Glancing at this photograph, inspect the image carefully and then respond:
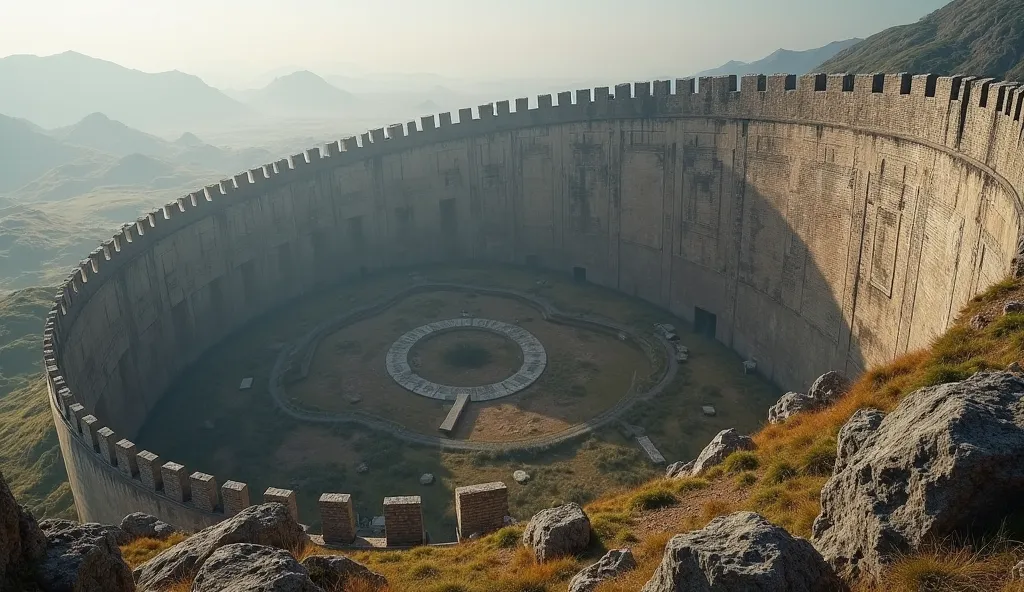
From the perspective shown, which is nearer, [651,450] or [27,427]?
[651,450]

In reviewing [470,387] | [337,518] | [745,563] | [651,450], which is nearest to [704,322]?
[651,450]

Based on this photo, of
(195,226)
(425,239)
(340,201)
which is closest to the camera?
(195,226)

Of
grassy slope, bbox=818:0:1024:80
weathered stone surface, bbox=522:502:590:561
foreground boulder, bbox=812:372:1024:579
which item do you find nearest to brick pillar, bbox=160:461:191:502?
weathered stone surface, bbox=522:502:590:561

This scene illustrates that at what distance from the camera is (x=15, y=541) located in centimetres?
760

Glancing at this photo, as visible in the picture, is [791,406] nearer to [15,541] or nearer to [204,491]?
[204,491]

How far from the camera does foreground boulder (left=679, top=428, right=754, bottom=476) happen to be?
1527 centimetres

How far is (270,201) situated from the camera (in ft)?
105

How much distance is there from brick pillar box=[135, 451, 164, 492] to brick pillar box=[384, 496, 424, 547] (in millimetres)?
6074

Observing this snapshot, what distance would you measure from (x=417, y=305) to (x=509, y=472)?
13.2 metres

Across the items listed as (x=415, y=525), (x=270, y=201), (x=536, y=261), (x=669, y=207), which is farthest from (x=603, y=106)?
(x=415, y=525)

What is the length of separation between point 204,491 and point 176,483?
2.79ft

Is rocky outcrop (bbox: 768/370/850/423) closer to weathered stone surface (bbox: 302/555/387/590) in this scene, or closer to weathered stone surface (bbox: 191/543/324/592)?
weathered stone surface (bbox: 302/555/387/590)

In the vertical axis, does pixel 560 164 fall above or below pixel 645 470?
above

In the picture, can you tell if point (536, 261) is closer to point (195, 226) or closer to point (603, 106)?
point (603, 106)
